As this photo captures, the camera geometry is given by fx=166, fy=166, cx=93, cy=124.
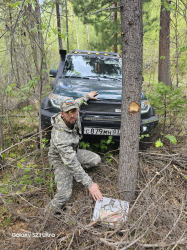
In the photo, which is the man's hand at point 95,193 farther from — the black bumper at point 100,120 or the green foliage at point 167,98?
the green foliage at point 167,98

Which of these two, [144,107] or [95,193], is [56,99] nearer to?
[144,107]

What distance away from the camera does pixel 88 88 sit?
3143 mm

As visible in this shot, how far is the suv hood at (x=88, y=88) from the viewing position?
301cm

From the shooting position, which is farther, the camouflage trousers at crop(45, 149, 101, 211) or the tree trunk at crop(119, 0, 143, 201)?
the camouflage trousers at crop(45, 149, 101, 211)

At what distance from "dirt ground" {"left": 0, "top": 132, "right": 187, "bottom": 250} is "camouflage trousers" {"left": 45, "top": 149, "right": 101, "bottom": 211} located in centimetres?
14

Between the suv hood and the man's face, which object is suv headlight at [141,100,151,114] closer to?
the suv hood

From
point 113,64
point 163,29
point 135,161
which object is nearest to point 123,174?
point 135,161

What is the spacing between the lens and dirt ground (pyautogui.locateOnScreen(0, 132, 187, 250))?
1.72 m

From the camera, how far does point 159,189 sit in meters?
2.44

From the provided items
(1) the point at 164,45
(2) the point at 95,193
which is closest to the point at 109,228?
(2) the point at 95,193

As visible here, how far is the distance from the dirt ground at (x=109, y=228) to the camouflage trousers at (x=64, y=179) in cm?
14

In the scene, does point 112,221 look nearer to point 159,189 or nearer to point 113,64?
point 159,189

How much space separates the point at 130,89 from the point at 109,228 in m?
1.65

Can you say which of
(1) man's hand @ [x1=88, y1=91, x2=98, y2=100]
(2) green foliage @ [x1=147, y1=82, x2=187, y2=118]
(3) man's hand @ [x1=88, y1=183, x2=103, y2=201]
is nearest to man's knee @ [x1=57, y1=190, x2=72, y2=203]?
(3) man's hand @ [x1=88, y1=183, x2=103, y2=201]
